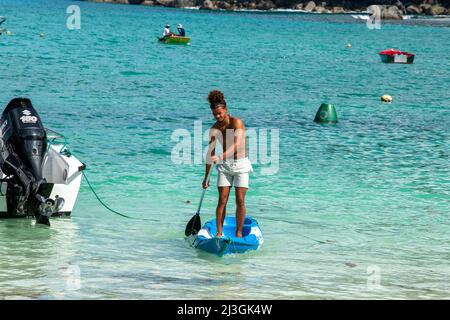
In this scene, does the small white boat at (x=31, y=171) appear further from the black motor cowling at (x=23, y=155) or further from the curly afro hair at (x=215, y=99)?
the curly afro hair at (x=215, y=99)

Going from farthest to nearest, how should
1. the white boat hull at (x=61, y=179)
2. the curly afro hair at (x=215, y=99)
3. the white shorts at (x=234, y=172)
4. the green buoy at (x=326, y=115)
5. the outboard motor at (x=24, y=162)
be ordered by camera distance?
the green buoy at (x=326, y=115)
the white boat hull at (x=61, y=179)
the outboard motor at (x=24, y=162)
the white shorts at (x=234, y=172)
the curly afro hair at (x=215, y=99)

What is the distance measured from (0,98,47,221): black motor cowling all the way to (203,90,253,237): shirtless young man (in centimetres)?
285

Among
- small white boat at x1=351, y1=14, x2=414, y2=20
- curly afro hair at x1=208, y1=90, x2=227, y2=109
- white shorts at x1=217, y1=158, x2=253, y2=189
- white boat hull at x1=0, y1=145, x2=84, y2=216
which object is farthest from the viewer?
small white boat at x1=351, y1=14, x2=414, y2=20

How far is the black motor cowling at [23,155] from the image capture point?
1513 cm

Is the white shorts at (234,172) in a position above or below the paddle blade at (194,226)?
above

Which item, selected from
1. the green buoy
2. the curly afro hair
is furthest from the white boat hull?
the green buoy

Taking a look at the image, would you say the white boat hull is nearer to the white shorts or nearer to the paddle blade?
the paddle blade

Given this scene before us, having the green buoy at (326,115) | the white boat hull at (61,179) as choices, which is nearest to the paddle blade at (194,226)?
the white boat hull at (61,179)

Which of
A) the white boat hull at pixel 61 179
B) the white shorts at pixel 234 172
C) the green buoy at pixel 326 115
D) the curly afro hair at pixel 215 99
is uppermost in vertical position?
the curly afro hair at pixel 215 99

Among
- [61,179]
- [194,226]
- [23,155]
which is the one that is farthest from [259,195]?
[23,155]

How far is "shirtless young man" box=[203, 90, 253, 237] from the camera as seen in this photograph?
44.5 ft

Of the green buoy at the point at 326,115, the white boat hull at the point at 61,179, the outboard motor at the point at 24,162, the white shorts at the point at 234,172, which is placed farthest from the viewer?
the green buoy at the point at 326,115

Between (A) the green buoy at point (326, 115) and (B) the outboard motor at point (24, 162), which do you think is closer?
(B) the outboard motor at point (24, 162)
